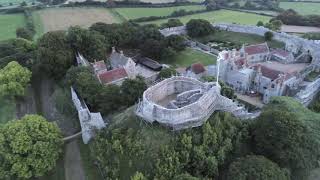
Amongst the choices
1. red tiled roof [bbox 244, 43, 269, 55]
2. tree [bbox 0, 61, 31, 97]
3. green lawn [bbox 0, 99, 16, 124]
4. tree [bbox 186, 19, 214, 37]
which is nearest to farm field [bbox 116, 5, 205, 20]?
tree [bbox 186, 19, 214, 37]

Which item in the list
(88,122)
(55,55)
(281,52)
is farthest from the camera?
Result: (281,52)

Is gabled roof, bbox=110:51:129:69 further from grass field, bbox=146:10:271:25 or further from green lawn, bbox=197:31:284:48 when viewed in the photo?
grass field, bbox=146:10:271:25

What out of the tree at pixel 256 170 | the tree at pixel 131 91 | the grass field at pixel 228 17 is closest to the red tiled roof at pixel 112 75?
the tree at pixel 131 91

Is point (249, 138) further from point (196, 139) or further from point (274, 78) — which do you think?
point (274, 78)

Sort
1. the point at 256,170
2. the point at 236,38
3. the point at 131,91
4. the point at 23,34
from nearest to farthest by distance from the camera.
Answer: the point at 256,170 → the point at 131,91 → the point at 236,38 → the point at 23,34

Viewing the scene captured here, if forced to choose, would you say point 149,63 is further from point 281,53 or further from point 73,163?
→ point 73,163

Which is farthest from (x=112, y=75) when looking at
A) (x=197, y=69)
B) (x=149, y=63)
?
(x=197, y=69)

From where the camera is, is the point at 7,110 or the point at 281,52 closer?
the point at 7,110
